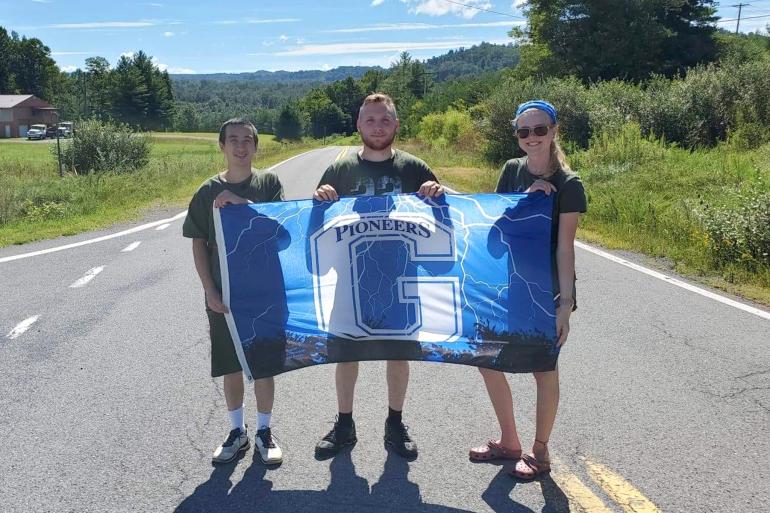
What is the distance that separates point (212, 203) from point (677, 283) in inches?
251

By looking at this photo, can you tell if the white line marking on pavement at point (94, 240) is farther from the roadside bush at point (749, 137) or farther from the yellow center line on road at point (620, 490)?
the roadside bush at point (749, 137)

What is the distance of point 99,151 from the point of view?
2419 centimetres

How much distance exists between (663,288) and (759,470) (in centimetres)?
448

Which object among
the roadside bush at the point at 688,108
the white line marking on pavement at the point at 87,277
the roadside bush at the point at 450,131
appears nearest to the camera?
the white line marking on pavement at the point at 87,277

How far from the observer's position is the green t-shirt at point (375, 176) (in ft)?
12.1

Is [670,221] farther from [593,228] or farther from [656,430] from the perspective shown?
[656,430]

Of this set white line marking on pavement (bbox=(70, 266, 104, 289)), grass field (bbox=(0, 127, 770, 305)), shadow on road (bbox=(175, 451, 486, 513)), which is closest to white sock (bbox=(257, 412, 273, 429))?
shadow on road (bbox=(175, 451, 486, 513))

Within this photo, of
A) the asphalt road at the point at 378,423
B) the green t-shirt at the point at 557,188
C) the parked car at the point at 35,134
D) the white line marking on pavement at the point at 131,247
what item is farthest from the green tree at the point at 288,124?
the green t-shirt at the point at 557,188

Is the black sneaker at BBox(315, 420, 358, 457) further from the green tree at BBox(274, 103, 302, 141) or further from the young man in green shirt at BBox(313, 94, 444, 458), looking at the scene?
the green tree at BBox(274, 103, 302, 141)

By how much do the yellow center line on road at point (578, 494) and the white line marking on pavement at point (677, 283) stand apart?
413 cm

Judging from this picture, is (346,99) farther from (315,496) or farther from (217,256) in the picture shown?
(315,496)

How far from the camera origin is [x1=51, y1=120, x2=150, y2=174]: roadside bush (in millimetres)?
24312

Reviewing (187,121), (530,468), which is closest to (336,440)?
(530,468)

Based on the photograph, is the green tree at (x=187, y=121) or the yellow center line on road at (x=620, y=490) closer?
the yellow center line on road at (x=620, y=490)
